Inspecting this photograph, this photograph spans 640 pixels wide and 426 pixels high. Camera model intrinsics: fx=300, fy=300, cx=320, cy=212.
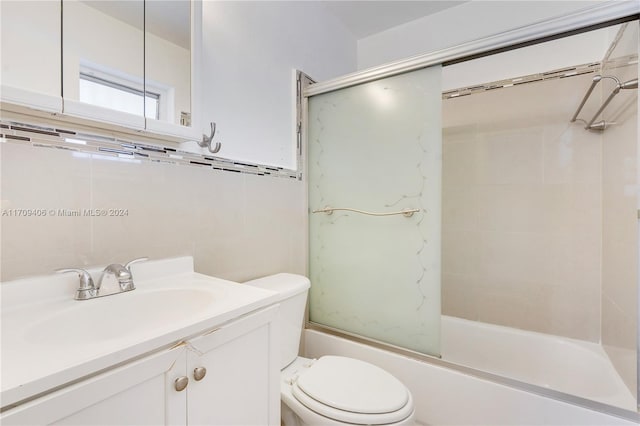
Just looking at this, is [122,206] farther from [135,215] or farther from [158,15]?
[158,15]

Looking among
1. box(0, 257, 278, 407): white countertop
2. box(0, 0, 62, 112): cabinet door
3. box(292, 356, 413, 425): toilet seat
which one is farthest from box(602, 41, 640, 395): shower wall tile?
box(0, 0, 62, 112): cabinet door

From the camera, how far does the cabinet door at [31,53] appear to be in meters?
0.73

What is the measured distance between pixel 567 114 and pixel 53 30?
238cm

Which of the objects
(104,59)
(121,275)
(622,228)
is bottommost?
(121,275)

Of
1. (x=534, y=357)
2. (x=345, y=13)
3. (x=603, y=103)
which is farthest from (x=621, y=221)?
(x=345, y=13)

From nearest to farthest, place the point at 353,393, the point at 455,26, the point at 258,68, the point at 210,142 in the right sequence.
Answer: the point at 353,393 → the point at 210,142 → the point at 258,68 → the point at 455,26

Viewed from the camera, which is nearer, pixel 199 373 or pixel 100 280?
pixel 199 373

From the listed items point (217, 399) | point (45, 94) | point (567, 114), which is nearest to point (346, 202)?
point (217, 399)

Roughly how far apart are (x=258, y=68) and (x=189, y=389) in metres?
1.40

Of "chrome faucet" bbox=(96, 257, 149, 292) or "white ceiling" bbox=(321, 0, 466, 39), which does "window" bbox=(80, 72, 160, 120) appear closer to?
"chrome faucet" bbox=(96, 257, 149, 292)

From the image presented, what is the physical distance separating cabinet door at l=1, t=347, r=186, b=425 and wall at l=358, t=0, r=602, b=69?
1.83 m

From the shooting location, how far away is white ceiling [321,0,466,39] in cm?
196

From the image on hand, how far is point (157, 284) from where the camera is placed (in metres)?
1.00

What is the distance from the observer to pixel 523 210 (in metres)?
1.90
